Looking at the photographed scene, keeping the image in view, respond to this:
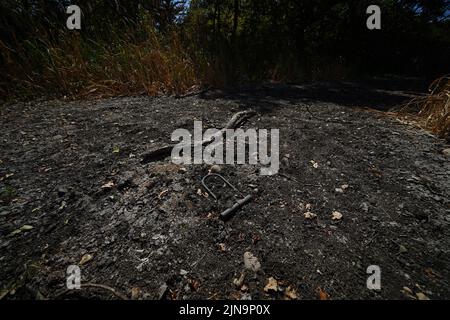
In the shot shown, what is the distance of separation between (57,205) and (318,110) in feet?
7.60

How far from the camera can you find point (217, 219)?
113 cm

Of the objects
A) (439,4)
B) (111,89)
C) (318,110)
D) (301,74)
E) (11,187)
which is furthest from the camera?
(439,4)

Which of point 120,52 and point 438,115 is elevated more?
point 120,52

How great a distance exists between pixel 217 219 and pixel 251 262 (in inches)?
10.1

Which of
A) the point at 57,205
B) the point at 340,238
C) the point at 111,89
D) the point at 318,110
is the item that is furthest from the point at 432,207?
the point at 111,89

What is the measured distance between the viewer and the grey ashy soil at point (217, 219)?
2.91 feet

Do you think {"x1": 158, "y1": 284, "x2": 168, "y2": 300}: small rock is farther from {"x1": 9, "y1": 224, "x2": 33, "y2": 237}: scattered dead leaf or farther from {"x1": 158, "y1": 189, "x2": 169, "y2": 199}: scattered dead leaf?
{"x1": 9, "y1": 224, "x2": 33, "y2": 237}: scattered dead leaf

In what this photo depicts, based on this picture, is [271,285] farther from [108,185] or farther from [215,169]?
[108,185]

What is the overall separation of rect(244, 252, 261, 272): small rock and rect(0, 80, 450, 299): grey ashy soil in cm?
2

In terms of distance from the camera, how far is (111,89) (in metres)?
2.95

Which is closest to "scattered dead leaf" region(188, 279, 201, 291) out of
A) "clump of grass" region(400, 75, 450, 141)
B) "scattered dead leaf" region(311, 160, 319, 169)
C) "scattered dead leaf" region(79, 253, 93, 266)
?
"scattered dead leaf" region(79, 253, 93, 266)

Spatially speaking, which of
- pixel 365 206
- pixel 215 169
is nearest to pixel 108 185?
pixel 215 169

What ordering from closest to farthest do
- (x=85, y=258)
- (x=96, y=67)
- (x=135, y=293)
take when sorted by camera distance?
(x=135, y=293) → (x=85, y=258) → (x=96, y=67)
